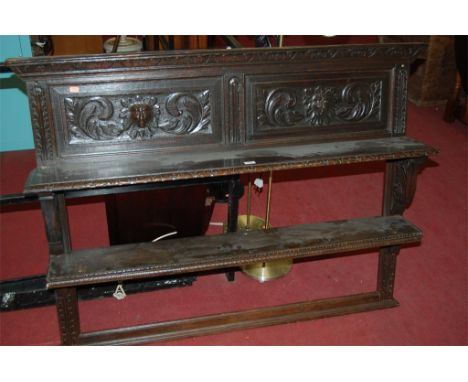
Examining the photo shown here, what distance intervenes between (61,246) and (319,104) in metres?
1.25

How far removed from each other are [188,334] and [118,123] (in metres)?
1.03

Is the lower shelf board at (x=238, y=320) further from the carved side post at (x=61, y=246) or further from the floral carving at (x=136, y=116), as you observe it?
the floral carving at (x=136, y=116)

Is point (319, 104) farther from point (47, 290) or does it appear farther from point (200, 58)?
point (47, 290)

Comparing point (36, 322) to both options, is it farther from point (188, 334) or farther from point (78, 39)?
point (78, 39)

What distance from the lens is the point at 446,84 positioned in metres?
5.18

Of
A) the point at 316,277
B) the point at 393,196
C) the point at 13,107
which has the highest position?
the point at 13,107

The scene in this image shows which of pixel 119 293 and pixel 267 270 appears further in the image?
pixel 267 270

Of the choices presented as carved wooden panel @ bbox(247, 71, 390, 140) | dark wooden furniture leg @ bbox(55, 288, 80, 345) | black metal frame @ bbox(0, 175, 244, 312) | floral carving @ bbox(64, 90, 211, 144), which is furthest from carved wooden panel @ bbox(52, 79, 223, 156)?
dark wooden furniture leg @ bbox(55, 288, 80, 345)

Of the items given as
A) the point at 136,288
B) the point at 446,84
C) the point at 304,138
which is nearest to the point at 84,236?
the point at 136,288

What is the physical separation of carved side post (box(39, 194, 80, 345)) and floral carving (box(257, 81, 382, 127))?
0.91 metres

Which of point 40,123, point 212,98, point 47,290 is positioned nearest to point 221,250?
point 212,98

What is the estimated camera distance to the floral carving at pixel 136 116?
1.93 metres

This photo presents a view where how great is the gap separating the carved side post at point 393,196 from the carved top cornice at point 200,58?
0.49 meters

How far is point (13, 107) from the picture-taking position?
397 centimetres
